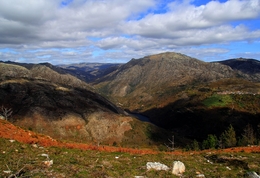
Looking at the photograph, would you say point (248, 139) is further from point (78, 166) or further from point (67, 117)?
point (67, 117)

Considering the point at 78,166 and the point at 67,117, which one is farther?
the point at 67,117

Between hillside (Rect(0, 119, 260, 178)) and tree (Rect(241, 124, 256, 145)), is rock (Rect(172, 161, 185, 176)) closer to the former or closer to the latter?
hillside (Rect(0, 119, 260, 178))

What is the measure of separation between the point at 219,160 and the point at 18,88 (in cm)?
14450

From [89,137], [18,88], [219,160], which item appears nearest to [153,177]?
[219,160]

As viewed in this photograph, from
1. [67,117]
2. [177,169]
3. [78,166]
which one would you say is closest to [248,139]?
[177,169]

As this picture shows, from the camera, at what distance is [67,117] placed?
5212 inches

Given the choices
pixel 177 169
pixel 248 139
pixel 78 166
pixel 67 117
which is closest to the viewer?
pixel 78 166

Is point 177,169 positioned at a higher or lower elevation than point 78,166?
lower

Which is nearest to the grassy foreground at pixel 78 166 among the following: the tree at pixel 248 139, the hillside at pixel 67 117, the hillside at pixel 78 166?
the hillside at pixel 78 166

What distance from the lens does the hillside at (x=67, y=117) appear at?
123 metres

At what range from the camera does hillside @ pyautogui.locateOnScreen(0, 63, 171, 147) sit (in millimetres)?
122688

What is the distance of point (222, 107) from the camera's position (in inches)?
7682

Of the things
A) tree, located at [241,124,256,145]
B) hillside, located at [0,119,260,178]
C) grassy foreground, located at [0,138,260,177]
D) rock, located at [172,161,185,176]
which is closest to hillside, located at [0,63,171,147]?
tree, located at [241,124,256,145]

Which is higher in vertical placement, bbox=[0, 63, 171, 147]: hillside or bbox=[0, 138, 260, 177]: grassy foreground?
bbox=[0, 138, 260, 177]: grassy foreground
